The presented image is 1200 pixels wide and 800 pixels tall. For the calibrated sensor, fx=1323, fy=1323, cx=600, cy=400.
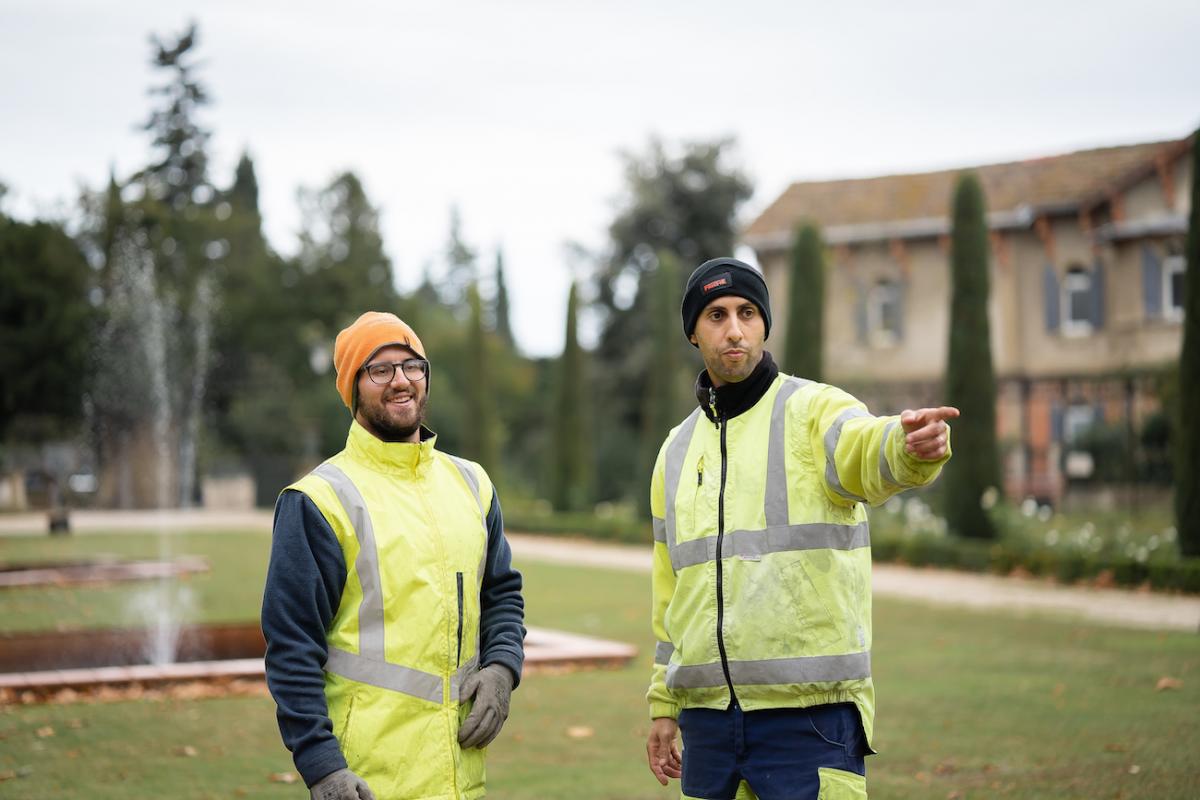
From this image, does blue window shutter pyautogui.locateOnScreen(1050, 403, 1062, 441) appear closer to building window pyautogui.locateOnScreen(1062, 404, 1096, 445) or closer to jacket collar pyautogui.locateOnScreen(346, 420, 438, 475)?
building window pyautogui.locateOnScreen(1062, 404, 1096, 445)

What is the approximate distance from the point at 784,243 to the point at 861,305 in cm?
266

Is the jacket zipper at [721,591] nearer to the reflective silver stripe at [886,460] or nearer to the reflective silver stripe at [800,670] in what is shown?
the reflective silver stripe at [800,670]

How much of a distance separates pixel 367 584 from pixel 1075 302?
3061 centimetres

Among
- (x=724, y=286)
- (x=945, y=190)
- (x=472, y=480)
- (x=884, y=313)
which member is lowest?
(x=472, y=480)

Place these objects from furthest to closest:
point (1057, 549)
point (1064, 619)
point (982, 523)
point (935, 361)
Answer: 1. point (935, 361)
2. point (982, 523)
3. point (1057, 549)
4. point (1064, 619)

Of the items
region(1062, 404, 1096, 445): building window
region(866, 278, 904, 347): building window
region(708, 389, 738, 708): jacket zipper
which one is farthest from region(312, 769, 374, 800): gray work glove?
region(866, 278, 904, 347): building window

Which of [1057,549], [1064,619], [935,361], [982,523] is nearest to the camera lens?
[1064,619]

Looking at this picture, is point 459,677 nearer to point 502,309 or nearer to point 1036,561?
point 1036,561

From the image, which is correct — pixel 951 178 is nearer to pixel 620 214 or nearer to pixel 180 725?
pixel 620 214

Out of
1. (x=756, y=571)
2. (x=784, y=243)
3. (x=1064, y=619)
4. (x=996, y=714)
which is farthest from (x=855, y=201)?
(x=756, y=571)

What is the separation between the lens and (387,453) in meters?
3.46

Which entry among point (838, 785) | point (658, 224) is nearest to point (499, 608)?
point (838, 785)

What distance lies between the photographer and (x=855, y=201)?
34375 mm

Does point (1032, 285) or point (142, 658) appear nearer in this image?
point (142, 658)
